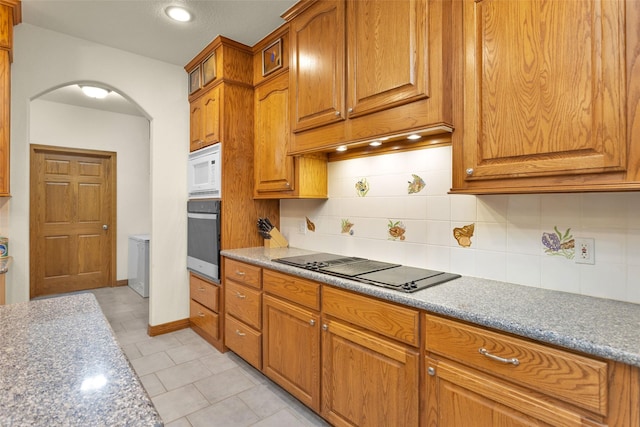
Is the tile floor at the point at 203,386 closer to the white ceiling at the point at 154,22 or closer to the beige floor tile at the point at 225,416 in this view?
the beige floor tile at the point at 225,416

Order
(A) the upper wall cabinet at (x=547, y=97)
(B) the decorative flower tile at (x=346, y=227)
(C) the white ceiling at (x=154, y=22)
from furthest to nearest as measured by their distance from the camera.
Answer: (B) the decorative flower tile at (x=346, y=227) < (C) the white ceiling at (x=154, y=22) < (A) the upper wall cabinet at (x=547, y=97)

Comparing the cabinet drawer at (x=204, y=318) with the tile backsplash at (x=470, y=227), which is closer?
the tile backsplash at (x=470, y=227)

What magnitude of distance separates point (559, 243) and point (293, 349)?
1.51 m

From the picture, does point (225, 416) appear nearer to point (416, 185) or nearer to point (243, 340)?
point (243, 340)

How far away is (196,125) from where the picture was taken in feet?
10.3

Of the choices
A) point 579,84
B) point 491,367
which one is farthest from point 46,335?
point 579,84

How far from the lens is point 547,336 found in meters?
1.01

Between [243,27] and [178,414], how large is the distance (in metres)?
2.73

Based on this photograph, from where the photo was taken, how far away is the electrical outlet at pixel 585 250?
1382mm

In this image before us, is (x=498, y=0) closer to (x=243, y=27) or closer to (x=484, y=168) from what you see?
(x=484, y=168)

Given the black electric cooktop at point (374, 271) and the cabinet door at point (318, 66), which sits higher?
the cabinet door at point (318, 66)

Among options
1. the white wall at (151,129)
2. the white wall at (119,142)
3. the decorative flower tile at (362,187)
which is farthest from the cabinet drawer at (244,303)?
the white wall at (119,142)

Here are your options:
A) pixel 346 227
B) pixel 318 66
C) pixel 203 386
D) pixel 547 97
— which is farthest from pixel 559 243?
pixel 203 386

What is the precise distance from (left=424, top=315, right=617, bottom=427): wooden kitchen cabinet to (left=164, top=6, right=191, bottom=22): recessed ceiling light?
8.32ft
